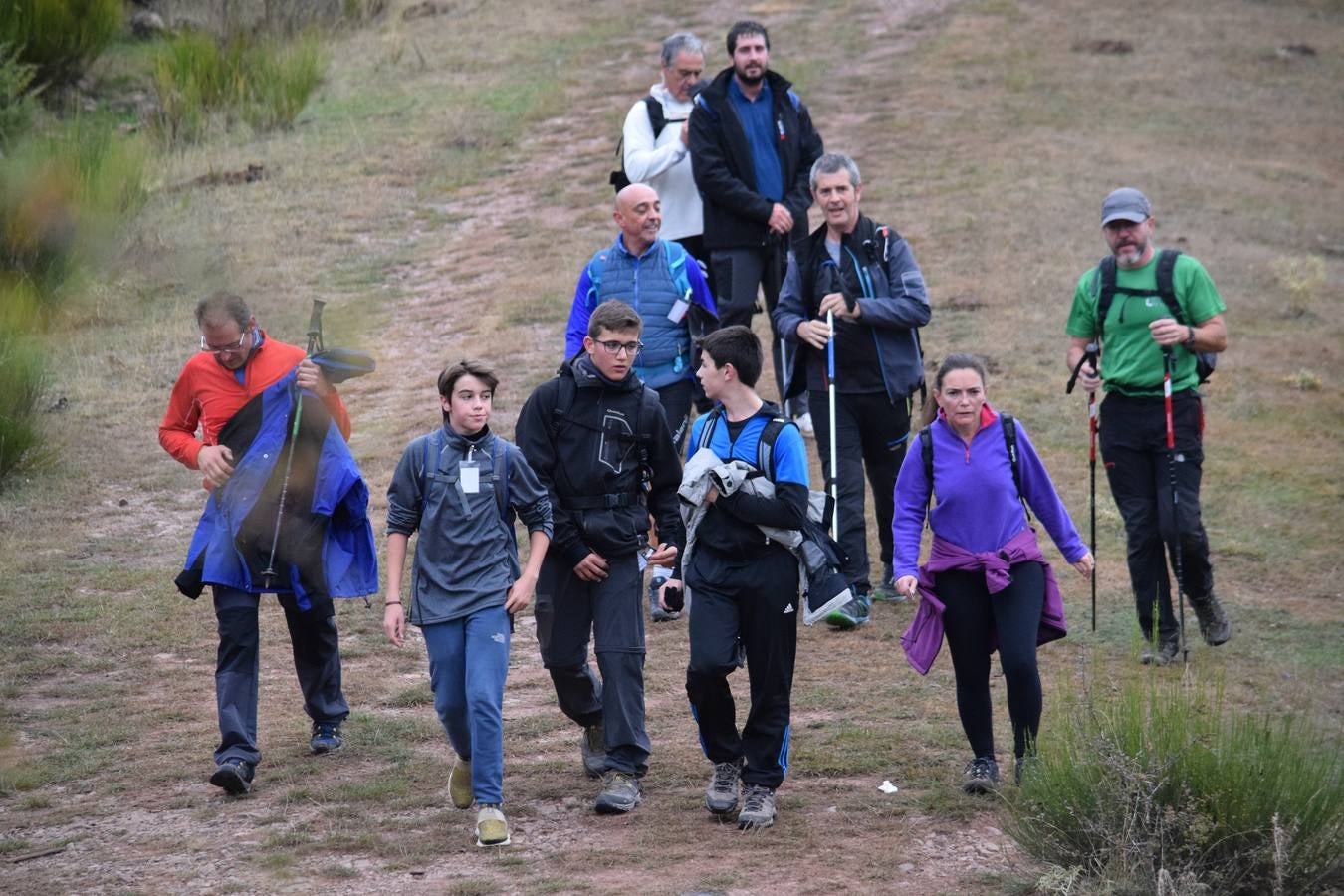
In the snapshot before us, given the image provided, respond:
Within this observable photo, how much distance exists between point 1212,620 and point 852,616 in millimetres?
1724

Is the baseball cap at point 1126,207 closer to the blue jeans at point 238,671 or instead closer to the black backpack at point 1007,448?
the black backpack at point 1007,448

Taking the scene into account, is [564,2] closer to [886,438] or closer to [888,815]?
[886,438]

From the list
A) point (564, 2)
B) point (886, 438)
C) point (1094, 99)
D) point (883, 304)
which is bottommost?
point (886, 438)

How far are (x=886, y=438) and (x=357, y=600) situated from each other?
2975mm

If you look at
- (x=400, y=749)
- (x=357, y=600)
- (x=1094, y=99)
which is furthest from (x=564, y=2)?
(x=400, y=749)

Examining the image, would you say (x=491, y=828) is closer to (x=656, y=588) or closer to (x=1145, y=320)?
(x=656, y=588)

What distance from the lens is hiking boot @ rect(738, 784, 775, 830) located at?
6020 millimetres

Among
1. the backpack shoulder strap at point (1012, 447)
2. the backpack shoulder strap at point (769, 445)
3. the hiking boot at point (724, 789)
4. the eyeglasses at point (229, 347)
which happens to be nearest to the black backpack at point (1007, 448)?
the backpack shoulder strap at point (1012, 447)

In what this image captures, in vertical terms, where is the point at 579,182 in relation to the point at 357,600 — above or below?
above

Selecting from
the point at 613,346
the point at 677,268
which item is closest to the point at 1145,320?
the point at 677,268

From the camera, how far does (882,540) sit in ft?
29.9

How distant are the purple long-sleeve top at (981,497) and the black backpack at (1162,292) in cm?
205

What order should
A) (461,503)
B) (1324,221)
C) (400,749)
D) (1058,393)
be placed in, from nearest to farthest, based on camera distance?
(461,503), (400,749), (1058,393), (1324,221)

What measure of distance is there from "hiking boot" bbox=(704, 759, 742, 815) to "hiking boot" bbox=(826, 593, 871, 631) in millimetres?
2497
